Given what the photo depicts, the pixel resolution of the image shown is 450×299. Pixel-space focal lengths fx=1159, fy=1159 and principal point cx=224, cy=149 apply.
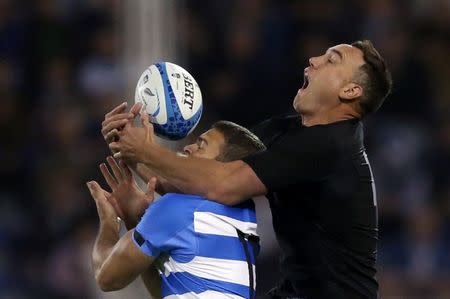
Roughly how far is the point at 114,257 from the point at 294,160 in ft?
2.46

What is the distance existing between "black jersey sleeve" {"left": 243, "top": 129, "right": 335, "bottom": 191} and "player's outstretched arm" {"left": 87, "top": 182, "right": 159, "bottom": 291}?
0.52 m

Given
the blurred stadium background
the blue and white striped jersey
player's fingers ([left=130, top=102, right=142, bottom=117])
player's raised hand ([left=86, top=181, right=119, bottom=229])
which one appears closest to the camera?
the blue and white striped jersey

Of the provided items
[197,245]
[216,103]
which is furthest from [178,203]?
[216,103]

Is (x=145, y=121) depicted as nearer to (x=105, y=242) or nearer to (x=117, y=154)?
(x=117, y=154)

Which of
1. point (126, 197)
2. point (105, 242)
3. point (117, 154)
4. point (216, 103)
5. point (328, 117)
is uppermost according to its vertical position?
point (328, 117)

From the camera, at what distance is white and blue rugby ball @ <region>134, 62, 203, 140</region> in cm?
434

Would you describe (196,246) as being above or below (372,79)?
below

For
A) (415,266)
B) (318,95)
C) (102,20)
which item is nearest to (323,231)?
(318,95)

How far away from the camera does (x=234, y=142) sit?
434 cm

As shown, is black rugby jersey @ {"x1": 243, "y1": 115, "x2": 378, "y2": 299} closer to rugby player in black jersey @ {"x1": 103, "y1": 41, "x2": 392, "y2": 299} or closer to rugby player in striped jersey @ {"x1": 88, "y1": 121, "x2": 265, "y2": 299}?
rugby player in black jersey @ {"x1": 103, "y1": 41, "x2": 392, "y2": 299}

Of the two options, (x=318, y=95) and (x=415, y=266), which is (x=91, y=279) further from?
(x=318, y=95)

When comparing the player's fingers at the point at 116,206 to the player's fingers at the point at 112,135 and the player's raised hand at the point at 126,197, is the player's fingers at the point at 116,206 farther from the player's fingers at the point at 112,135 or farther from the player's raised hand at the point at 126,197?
the player's fingers at the point at 112,135

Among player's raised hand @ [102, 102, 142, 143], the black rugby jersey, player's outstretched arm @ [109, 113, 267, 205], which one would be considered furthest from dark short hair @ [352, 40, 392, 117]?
player's raised hand @ [102, 102, 142, 143]

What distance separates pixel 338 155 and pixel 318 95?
1.01 ft
